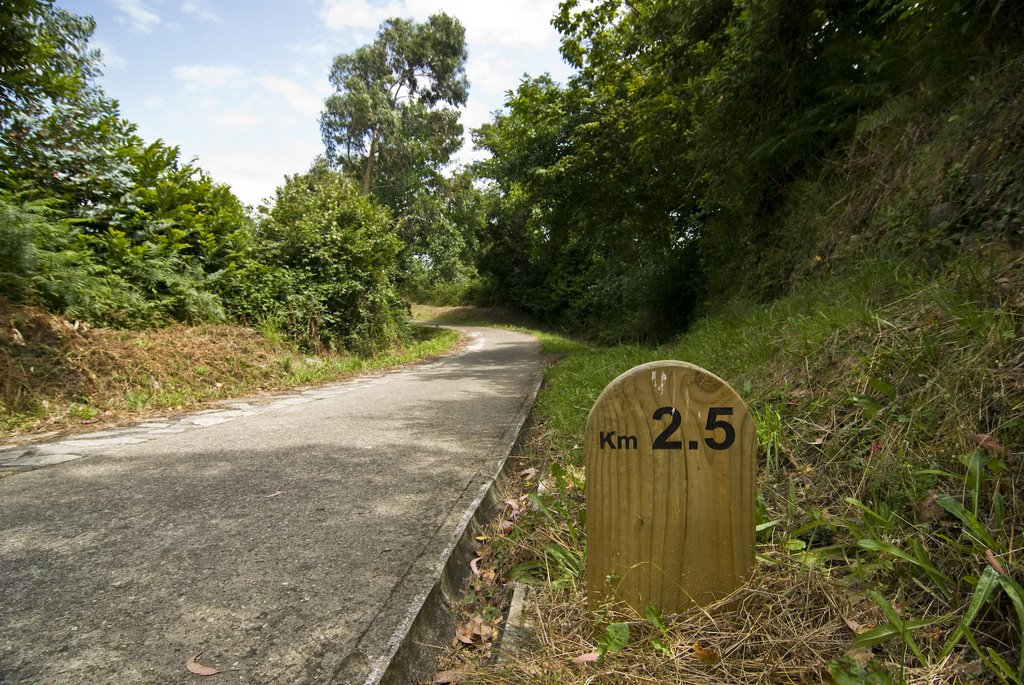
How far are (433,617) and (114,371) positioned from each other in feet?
20.3

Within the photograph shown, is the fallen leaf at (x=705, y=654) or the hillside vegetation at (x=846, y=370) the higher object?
the hillside vegetation at (x=846, y=370)

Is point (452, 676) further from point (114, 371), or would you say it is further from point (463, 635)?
point (114, 371)

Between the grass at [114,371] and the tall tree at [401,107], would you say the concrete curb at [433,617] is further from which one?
the tall tree at [401,107]

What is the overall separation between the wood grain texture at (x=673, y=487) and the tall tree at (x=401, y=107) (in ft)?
90.9

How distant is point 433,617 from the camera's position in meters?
2.10

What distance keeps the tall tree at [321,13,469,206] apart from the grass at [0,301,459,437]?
21208 millimetres

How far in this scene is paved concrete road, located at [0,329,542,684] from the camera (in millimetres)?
1769

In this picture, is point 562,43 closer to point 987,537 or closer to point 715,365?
point 715,365

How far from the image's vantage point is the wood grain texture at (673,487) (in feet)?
5.69

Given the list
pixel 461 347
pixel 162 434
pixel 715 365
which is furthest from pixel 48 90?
pixel 461 347

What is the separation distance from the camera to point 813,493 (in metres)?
2.51

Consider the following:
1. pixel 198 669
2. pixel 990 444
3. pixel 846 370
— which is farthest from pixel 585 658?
pixel 846 370

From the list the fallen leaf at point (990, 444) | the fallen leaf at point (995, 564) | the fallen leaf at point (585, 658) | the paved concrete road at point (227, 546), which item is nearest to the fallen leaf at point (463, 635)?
the paved concrete road at point (227, 546)

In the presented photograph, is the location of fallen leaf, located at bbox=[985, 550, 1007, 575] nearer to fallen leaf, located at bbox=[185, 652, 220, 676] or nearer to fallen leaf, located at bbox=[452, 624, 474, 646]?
fallen leaf, located at bbox=[452, 624, 474, 646]
